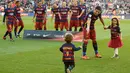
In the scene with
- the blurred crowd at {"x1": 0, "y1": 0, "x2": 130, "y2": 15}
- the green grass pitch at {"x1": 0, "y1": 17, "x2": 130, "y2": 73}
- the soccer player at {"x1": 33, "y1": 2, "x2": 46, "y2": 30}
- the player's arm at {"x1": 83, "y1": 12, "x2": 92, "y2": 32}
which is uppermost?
the player's arm at {"x1": 83, "y1": 12, "x2": 92, "y2": 32}

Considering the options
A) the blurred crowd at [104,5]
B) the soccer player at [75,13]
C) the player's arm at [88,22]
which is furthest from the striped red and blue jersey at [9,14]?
the blurred crowd at [104,5]

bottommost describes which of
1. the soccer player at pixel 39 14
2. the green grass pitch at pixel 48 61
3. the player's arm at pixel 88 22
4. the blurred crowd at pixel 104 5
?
→ the blurred crowd at pixel 104 5

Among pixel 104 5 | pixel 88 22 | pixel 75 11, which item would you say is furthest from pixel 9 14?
pixel 104 5

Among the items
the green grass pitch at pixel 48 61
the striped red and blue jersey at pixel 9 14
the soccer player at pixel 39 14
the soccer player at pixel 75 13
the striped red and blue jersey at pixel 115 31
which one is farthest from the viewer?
the soccer player at pixel 75 13

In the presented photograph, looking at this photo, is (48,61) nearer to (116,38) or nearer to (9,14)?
(116,38)

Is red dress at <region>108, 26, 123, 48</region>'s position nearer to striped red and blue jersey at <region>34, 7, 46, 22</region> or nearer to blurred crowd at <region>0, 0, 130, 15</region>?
striped red and blue jersey at <region>34, 7, 46, 22</region>

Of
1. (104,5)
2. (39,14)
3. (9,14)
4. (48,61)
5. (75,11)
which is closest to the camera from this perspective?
(48,61)

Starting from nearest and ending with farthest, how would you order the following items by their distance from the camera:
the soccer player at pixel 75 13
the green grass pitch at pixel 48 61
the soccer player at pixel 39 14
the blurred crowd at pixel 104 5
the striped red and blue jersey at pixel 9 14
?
the green grass pitch at pixel 48 61 < the striped red and blue jersey at pixel 9 14 < the soccer player at pixel 39 14 < the soccer player at pixel 75 13 < the blurred crowd at pixel 104 5

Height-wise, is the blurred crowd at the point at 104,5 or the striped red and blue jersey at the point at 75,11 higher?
the striped red and blue jersey at the point at 75,11

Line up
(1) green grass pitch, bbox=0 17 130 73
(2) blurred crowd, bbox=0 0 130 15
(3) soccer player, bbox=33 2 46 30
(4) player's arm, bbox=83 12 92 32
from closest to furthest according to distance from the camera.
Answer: (1) green grass pitch, bbox=0 17 130 73 < (4) player's arm, bbox=83 12 92 32 < (3) soccer player, bbox=33 2 46 30 < (2) blurred crowd, bbox=0 0 130 15

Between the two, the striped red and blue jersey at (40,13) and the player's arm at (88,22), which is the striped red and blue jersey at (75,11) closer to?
the striped red and blue jersey at (40,13)

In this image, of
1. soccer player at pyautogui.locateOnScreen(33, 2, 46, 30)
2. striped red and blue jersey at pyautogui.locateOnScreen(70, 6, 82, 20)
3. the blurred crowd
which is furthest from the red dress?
the blurred crowd

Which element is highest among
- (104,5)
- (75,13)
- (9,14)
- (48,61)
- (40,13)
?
(9,14)

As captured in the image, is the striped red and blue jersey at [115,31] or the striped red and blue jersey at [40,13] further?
the striped red and blue jersey at [40,13]
